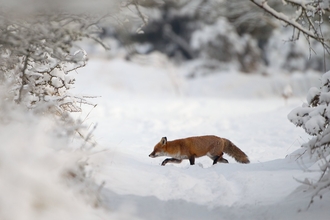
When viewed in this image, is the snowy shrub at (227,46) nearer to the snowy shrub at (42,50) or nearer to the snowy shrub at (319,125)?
the snowy shrub at (42,50)

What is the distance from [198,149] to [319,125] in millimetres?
2206

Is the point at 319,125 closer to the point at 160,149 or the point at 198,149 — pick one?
the point at 198,149

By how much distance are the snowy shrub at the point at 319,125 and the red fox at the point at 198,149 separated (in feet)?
5.02

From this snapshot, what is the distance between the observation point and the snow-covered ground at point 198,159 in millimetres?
5129

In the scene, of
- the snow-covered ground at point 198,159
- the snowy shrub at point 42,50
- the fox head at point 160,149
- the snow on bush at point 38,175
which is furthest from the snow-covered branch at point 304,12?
the snow on bush at point 38,175

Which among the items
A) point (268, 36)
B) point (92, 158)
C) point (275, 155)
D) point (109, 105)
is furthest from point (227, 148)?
point (268, 36)

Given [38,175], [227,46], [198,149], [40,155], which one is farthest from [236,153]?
[227,46]

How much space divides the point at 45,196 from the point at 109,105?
12.3 metres

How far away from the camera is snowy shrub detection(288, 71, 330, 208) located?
190 inches

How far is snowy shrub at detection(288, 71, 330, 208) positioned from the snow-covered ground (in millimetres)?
272

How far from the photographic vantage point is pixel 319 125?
548cm

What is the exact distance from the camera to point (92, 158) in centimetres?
529

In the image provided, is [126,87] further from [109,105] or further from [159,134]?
[159,134]

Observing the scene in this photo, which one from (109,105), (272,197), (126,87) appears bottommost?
(272,197)
